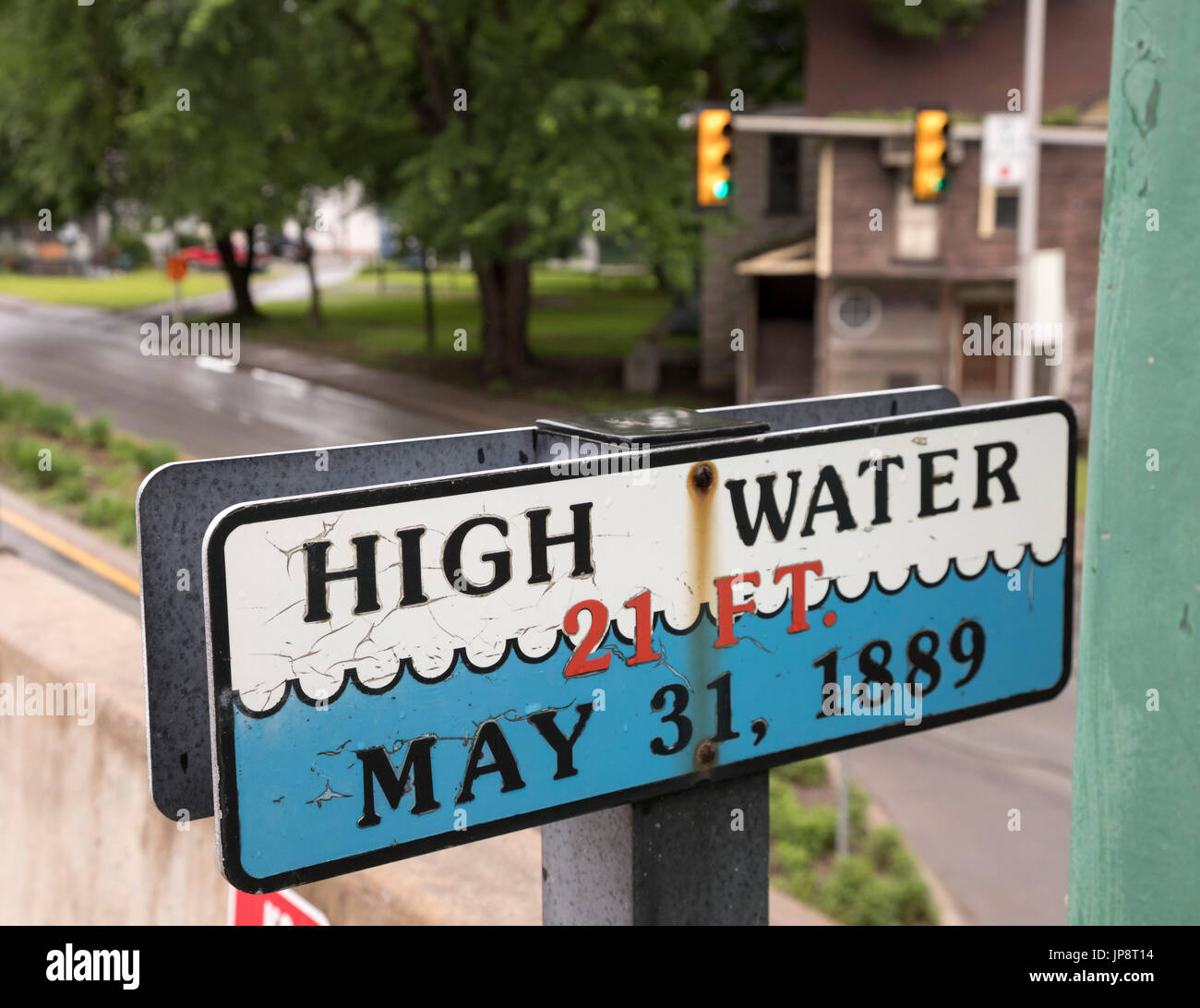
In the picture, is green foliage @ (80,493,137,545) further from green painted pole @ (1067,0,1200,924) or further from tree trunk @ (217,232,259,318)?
tree trunk @ (217,232,259,318)

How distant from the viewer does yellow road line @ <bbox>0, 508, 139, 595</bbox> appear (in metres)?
12.7

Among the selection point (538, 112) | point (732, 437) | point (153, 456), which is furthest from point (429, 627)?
point (538, 112)

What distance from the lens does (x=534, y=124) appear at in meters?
24.0

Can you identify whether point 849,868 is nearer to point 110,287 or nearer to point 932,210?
point 932,210

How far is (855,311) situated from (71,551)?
15366 mm

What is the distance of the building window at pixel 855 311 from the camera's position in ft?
81.1

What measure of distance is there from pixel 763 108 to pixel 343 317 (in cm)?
1662

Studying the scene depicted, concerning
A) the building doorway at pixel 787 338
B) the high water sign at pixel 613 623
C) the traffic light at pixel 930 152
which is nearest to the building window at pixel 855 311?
the building doorway at pixel 787 338

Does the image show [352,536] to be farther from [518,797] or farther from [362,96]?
[362,96]

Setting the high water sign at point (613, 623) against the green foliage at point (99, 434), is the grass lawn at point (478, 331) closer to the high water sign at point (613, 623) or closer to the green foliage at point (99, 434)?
the green foliage at point (99, 434)

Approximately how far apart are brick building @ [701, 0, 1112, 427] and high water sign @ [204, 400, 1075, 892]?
69.0 ft

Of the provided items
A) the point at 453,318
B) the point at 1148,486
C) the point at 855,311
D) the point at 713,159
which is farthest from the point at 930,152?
the point at 453,318

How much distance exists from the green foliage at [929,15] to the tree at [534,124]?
3080 millimetres

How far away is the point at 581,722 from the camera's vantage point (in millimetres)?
1923
